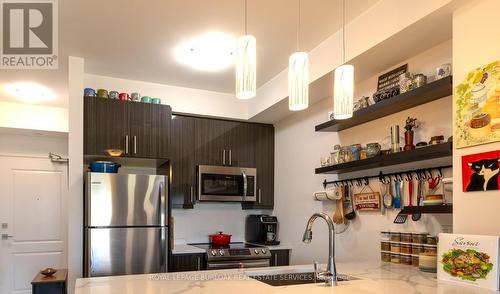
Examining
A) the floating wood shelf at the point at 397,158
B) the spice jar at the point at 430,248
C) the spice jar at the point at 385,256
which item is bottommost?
the spice jar at the point at 385,256

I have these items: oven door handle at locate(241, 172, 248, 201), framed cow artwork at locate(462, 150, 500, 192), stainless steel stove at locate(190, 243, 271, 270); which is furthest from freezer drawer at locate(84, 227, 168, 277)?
framed cow artwork at locate(462, 150, 500, 192)

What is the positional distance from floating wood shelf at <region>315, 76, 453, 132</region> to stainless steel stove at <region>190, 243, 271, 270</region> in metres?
1.42

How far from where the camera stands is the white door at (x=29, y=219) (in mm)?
5023

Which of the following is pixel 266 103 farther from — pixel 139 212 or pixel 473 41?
pixel 473 41

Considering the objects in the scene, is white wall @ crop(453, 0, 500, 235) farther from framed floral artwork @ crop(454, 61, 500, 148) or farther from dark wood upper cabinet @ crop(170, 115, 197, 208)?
dark wood upper cabinet @ crop(170, 115, 197, 208)

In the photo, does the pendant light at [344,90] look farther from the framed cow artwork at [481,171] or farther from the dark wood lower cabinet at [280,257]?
the dark wood lower cabinet at [280,257]

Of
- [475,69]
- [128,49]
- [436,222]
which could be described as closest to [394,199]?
[436,222]

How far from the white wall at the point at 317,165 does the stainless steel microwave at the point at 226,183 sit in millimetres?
354

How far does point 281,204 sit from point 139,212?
161cm

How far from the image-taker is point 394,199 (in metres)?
2.80

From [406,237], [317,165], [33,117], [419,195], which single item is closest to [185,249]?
[317,165]

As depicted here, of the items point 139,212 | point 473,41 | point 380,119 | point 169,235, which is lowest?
point 169,235

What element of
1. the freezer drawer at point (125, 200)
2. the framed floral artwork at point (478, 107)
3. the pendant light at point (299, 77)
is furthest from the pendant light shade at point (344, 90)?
the freezer drawer at point (125, 200)

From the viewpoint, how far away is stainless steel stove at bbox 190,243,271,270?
3.71 m
